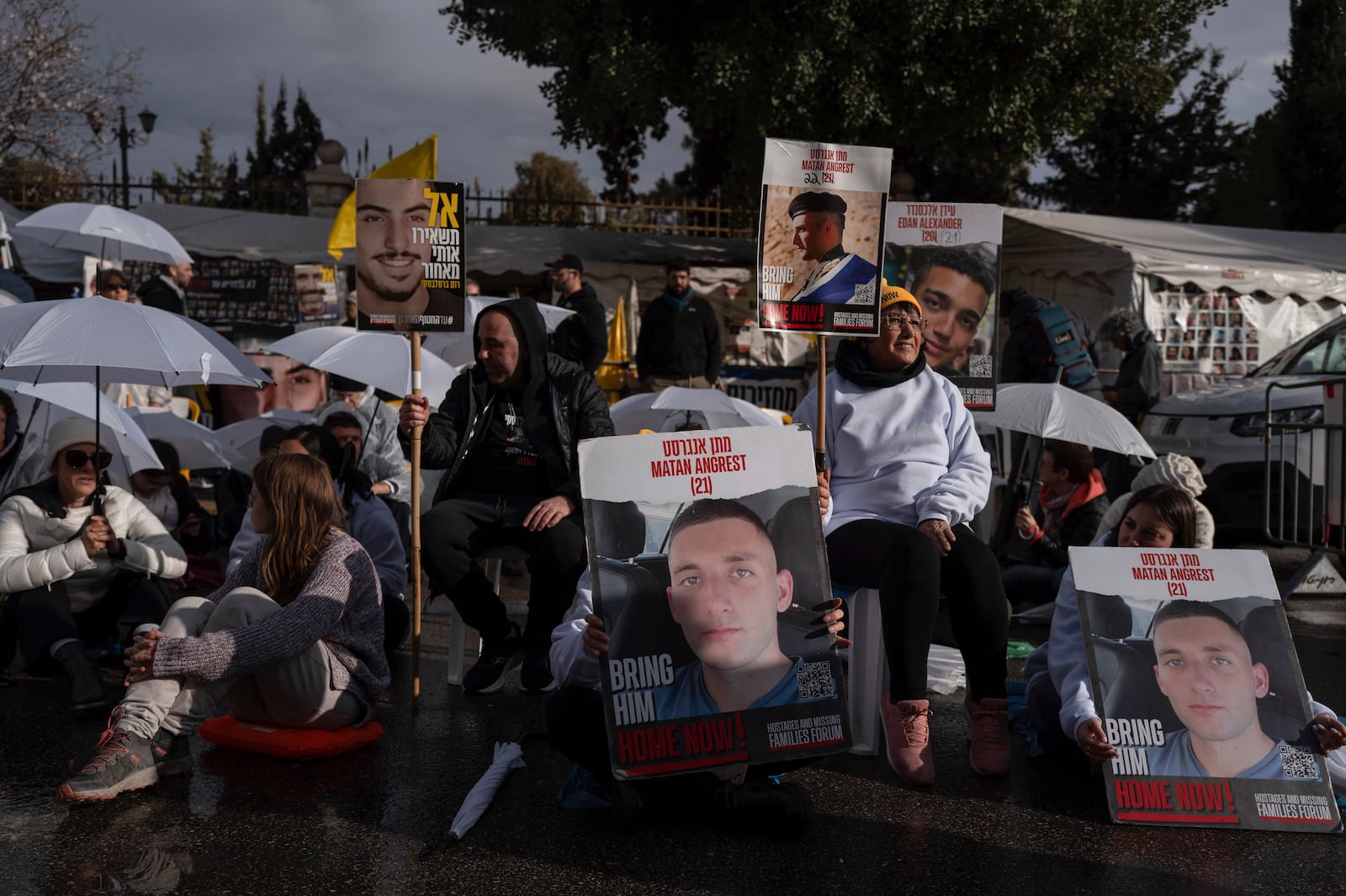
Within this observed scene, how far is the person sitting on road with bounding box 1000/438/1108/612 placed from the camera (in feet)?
21.6

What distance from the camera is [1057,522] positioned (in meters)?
6.79

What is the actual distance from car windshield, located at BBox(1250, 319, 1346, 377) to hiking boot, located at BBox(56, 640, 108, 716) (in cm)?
862

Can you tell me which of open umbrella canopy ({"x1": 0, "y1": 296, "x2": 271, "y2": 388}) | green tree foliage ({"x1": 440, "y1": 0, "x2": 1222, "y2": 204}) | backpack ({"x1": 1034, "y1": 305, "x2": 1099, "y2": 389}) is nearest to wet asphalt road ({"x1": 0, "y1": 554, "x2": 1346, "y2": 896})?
open umbrella canopy ({"x1": 0, "y1": 296, "x2": 271, "y2": 388})

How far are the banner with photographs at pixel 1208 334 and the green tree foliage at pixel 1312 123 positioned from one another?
17520 mm

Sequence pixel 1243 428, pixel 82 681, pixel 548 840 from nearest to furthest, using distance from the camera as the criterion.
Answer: pixel 548 840 → pixel 82 681 → pixel 1243 428

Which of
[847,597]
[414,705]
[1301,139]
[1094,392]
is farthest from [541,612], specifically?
[1301,139]

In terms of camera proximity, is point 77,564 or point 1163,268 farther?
point 1163,268

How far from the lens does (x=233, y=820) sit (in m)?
3.68

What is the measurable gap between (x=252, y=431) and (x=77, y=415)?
102 inches

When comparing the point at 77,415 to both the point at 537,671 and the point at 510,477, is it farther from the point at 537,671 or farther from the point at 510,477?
the point at 537,671

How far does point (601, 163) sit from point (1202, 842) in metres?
27.4

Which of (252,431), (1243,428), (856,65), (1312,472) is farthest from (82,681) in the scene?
(856,65)

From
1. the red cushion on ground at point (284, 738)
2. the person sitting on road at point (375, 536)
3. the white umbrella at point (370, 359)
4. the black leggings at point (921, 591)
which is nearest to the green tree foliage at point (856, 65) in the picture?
the white umbrella at point (370, 359)

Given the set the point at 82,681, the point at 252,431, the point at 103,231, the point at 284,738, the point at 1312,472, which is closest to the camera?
the point at 284,738
